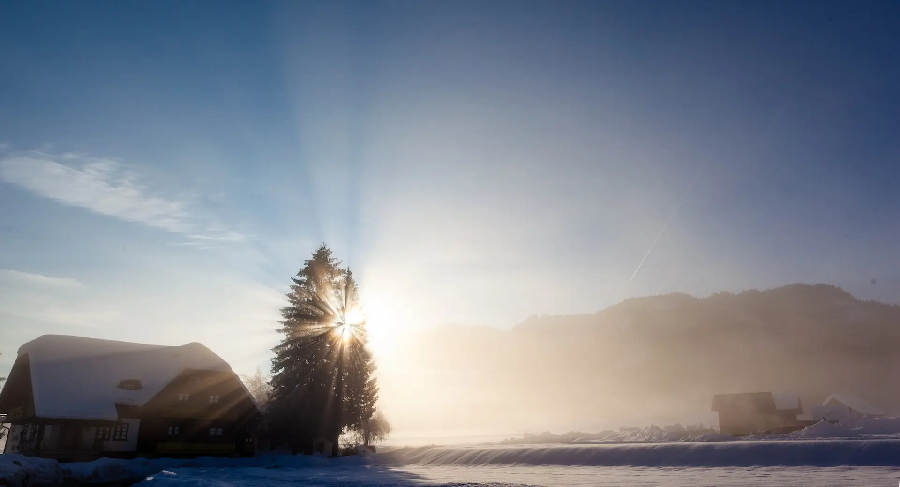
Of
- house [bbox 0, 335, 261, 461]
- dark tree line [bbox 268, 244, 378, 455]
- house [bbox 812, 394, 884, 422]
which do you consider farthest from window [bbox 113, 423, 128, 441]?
house [bbox 812, 394, 884, 422]

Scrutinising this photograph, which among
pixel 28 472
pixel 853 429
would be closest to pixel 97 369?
pixel 28 472

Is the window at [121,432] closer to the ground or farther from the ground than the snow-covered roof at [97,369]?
closer to the ground

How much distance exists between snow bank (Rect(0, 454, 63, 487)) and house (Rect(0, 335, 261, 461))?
543 inches

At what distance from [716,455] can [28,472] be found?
36.7 m

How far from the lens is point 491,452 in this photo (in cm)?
3903

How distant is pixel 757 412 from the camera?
75938 mm

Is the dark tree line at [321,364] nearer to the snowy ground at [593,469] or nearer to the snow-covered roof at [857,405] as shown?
the snowy ground at [593,469]

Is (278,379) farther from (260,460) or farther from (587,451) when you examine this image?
(587,451)

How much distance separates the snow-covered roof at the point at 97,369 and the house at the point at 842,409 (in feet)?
297

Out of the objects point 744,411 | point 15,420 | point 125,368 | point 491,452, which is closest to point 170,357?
point 125,368

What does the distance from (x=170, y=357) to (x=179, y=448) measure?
32.5 feet

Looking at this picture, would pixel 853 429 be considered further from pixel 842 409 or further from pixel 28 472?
pixel 28 472

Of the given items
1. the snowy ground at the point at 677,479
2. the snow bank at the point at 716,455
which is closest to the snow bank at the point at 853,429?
the snow bank at the point at 716,455

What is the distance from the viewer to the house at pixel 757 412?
7500cm
